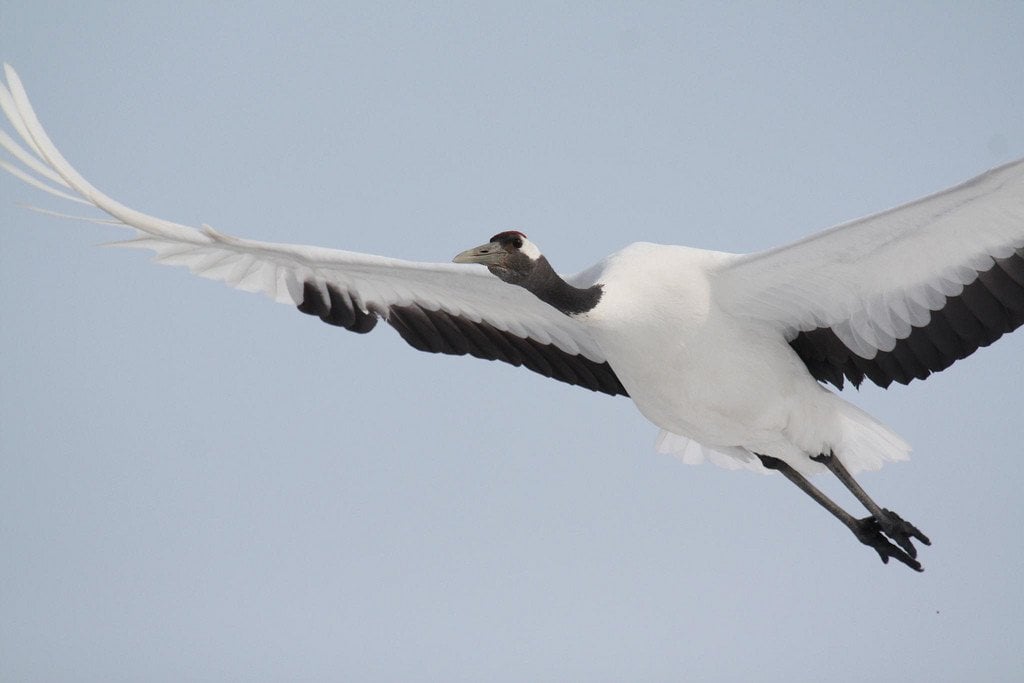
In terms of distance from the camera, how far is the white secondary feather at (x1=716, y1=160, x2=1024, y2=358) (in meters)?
5.70

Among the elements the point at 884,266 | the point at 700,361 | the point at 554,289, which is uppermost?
the point at 884,266

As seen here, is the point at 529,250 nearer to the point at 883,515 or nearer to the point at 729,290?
the point at 729,290

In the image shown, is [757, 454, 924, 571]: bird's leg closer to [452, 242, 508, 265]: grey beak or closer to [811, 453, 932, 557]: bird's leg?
[811, 453, 932, 557]: bird's leg

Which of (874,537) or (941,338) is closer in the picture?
(941,338)

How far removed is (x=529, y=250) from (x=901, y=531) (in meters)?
2.28

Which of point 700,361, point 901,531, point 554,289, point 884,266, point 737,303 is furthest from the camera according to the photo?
point 901,531

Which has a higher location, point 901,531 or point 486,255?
point 486,255

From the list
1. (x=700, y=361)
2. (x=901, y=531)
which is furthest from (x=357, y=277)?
(x=901, y=531)

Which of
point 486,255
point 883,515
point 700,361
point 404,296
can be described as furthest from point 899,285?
point 404,296

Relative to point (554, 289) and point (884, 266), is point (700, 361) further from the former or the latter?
point (884, 266)

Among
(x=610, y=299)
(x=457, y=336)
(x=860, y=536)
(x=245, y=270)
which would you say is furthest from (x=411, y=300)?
(x=860, y=536)

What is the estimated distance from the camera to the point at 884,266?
6133 mm

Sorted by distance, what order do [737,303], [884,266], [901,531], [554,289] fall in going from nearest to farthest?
[554,289]
[884,266]
[737,303]
[901,531]

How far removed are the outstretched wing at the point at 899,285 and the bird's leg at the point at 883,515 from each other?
41 cm
